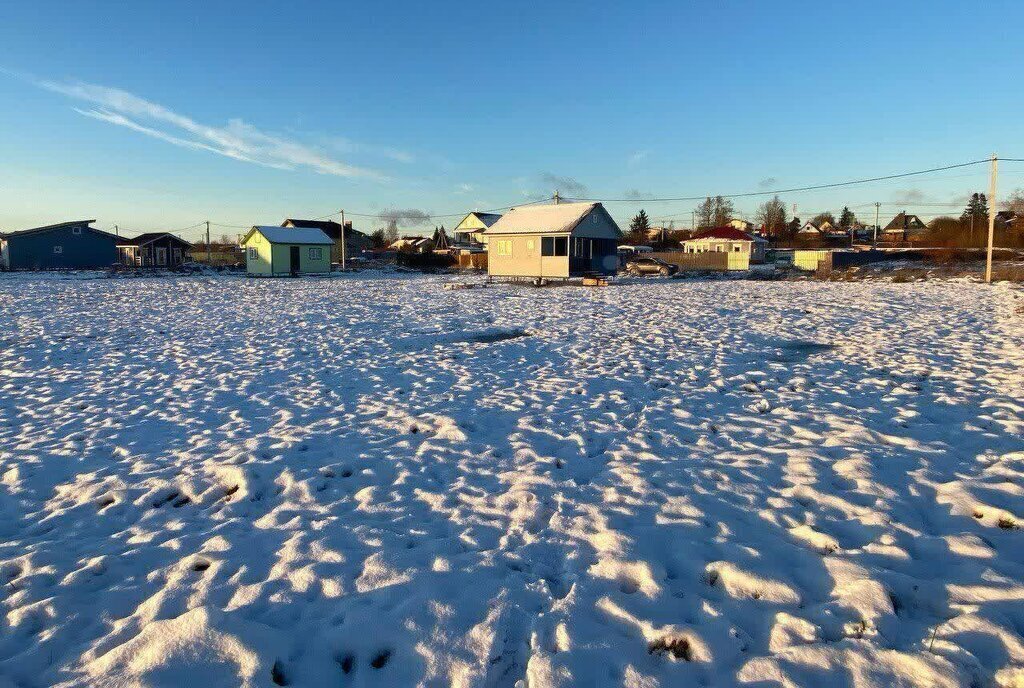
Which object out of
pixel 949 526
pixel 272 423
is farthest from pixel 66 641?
pixel 949 526

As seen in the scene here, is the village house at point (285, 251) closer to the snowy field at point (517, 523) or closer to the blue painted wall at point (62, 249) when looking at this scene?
the blue painted wall at point (62, 249)

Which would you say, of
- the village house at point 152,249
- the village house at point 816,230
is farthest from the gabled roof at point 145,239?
the village house at point 816,230

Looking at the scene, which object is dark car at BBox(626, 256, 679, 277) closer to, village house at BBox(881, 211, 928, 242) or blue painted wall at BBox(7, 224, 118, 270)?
blue painted wall at BBox(7, 224, 118, 270)

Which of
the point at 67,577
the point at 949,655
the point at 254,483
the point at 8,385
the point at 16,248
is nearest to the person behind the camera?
the point at 949,655

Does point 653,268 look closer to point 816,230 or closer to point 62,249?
point 62,249

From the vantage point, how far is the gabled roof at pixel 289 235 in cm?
4534

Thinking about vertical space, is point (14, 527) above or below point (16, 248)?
below

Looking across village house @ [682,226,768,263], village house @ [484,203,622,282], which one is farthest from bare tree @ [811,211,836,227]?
village house @ [484,203,622,282]

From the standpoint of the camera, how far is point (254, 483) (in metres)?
5.29

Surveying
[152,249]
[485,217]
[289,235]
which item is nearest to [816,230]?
[485,217]

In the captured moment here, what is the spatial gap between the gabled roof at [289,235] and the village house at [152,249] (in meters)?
18.0

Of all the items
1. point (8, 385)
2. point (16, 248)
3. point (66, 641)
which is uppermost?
point (16, 248)

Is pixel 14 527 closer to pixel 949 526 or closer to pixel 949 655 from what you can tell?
pixel 949 655

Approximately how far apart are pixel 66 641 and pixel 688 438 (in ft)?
17.7
